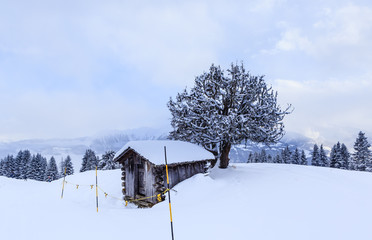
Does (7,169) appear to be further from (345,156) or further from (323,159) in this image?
(345,156)

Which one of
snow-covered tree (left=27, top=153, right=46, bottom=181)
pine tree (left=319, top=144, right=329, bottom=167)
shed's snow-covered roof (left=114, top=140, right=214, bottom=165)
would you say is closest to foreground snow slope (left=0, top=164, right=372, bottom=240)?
shed's snow-covered roof (left=114, top=140, right=214, bottom=165)

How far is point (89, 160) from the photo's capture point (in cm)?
5606

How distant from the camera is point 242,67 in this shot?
55.9ft

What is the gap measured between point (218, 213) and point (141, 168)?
660 cm

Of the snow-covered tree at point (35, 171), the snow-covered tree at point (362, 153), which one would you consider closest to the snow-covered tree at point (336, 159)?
the snow-covered tree at point (362, 153)

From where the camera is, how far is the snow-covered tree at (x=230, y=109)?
51.6 ft

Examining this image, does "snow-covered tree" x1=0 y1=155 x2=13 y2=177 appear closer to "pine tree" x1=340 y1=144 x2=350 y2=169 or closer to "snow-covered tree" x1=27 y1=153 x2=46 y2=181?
"snow-covered tree" x1=27 y1=153 x2=46 y2=181

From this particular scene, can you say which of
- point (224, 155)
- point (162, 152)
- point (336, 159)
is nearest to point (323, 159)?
point (336, 159)

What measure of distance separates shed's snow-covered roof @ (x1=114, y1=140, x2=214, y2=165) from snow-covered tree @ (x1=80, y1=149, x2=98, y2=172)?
159ft

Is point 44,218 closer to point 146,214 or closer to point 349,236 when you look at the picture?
point 146,214

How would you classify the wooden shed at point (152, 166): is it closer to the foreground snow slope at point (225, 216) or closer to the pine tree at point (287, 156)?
the foreground snow slope at point (225, 216)

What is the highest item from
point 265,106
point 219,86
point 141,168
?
point 219,86

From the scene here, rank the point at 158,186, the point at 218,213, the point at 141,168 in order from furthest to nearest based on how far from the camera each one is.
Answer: the point at 141,168 < the point at 158,186 < the point at 218,213

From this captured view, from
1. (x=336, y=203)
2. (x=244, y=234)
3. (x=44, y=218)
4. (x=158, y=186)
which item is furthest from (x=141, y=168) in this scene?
(x=336, y=203)
